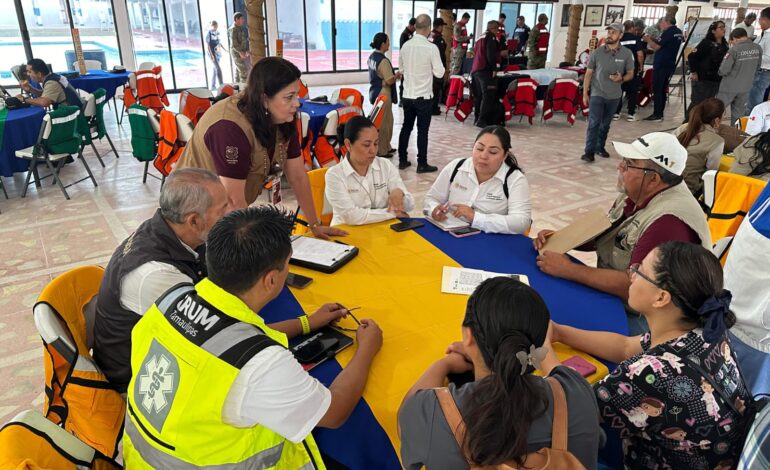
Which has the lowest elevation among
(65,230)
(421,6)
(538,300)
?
(65,230)

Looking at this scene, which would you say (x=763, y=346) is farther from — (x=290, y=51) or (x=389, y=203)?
(x=290, y=51)

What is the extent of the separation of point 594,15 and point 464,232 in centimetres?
1695

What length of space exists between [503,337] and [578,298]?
3.14 ft

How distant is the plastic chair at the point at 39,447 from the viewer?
1.01m

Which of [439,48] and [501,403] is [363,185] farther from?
[439,48]

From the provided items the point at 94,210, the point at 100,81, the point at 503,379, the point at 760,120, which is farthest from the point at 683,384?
the point at 100,81

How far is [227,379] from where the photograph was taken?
3.48 feet

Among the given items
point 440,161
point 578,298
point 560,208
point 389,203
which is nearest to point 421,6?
point 440,161

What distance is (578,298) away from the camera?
6.31ft

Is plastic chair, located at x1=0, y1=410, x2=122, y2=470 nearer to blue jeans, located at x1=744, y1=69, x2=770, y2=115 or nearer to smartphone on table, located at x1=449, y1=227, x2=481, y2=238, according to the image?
smartphone on table, located at x1=449, y1=227, x2=481, y2=238

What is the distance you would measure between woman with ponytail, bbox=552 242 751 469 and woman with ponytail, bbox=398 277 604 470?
16 centimetres

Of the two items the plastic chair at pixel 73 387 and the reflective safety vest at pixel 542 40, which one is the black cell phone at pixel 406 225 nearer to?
the plastic chair at pixel 73 387

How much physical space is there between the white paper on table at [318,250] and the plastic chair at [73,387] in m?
0.84

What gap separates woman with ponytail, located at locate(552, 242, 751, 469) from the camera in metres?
1.24
